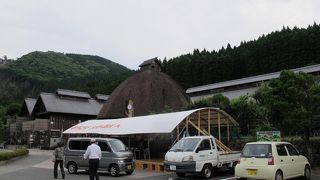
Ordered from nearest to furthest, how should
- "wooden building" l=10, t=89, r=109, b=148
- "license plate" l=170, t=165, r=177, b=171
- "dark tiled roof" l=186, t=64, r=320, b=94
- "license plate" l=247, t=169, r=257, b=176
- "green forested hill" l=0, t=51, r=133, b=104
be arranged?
"license plate" l=247, t=169, r=257, b=176
"license plate" l=170, t=165, r=177, b=171
"dark tiled roof" l=186, t=64, r=320, b=94
"wooden building" l=10, t=89, r=109, b=148
"green forested hill" l=0, t=51, r=133, b=104

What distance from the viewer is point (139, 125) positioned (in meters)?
24.2

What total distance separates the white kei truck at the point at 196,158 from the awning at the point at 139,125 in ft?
9.44

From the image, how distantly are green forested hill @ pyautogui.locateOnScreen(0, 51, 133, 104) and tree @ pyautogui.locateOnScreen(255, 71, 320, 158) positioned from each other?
6506 cm

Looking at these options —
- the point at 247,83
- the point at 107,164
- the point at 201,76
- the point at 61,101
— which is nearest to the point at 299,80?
the point at 107,164

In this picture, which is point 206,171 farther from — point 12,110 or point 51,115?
point 12,110

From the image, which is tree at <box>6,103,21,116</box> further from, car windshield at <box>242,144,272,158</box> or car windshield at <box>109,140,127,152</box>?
car windshield at <box>242,144,272,158</box>

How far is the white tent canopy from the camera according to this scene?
21.0 metres

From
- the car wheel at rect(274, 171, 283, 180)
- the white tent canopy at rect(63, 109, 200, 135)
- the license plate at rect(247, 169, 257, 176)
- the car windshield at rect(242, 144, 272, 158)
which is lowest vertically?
the car wheel at rect(274, 171, 283, 180)

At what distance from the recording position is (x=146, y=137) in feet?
90.7

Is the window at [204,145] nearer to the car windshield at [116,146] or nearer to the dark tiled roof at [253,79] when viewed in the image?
the car windshield at [116,146]

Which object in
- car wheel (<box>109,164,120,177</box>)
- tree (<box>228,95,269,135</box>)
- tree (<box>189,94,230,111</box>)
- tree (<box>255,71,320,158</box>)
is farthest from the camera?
tree (<box>189,94,230,111</box>)

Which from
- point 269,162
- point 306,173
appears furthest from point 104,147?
point 306,173

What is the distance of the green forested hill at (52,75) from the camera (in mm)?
98938

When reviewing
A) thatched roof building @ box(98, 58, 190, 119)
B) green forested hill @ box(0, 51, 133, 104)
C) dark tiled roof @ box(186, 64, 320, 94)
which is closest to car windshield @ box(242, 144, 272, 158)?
thatched roof building @ box(98, 58, 190, 119)
